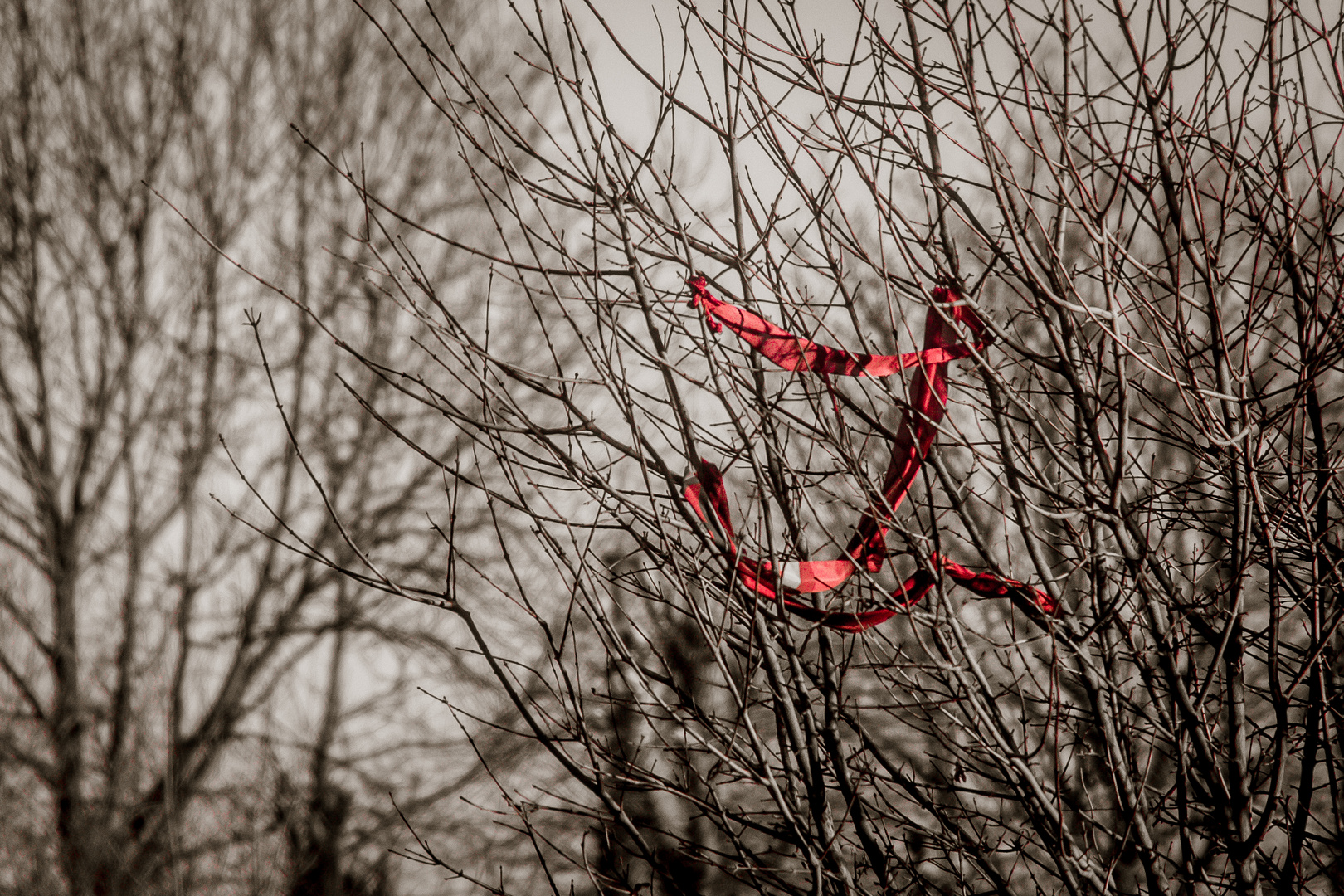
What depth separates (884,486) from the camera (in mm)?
1935

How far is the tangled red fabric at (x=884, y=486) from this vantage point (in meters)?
1.75

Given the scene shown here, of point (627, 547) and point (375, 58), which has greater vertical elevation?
point (375, 58)

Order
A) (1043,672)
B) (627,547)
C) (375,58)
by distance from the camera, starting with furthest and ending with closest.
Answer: (375,58), (627,547), (1043,672)

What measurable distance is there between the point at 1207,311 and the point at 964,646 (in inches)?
33.5

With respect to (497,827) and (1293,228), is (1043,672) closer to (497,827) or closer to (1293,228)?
(497,827)

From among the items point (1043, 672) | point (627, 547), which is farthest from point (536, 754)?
point (1043, 672)

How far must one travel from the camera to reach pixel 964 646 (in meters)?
1.76

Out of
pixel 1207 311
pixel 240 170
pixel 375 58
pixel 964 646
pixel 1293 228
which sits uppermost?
pixel 375 58

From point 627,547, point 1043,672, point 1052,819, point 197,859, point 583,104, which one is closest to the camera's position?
point 1052,819

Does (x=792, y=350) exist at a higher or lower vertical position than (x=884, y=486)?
higher

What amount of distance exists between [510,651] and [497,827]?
140 cm

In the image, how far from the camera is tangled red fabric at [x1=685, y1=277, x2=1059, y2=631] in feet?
5.75

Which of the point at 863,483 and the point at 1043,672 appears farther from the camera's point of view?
the point at 1043,672

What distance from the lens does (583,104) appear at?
1.81 m
